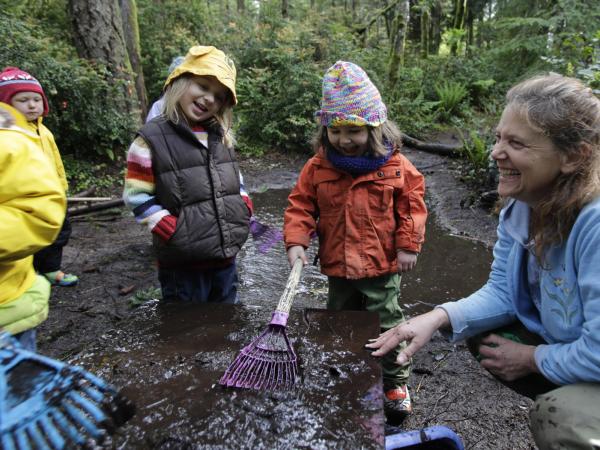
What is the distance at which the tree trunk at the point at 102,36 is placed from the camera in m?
6.70

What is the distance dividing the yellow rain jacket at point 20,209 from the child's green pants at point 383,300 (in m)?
1.61

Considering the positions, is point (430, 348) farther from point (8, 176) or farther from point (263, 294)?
point (8, 176)

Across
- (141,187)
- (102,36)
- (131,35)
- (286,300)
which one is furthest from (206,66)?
(131,35)

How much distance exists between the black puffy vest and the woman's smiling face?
1540 millimetres

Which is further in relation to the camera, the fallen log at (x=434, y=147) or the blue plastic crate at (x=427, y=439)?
the fallen log at (x=434, y=147)

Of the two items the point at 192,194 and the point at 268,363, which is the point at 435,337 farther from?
Answer: the point at 192,194

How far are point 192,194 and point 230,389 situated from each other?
1.23 m

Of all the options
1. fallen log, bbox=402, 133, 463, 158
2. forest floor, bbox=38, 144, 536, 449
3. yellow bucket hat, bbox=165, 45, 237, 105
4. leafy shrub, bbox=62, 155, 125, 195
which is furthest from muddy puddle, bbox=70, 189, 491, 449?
fallen log, bbox=402, 133, 463, 158

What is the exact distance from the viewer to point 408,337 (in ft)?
6.07

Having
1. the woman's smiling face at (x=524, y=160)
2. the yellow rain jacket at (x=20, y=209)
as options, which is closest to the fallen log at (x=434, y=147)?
the woman's smiling face at (x=524, y=160)

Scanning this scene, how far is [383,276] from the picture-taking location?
2.58m

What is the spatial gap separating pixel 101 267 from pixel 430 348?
3.21m

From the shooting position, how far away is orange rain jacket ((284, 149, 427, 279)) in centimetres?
247

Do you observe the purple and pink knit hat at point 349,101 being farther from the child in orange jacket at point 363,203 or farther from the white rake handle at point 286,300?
the white rake handle at point 286,300
